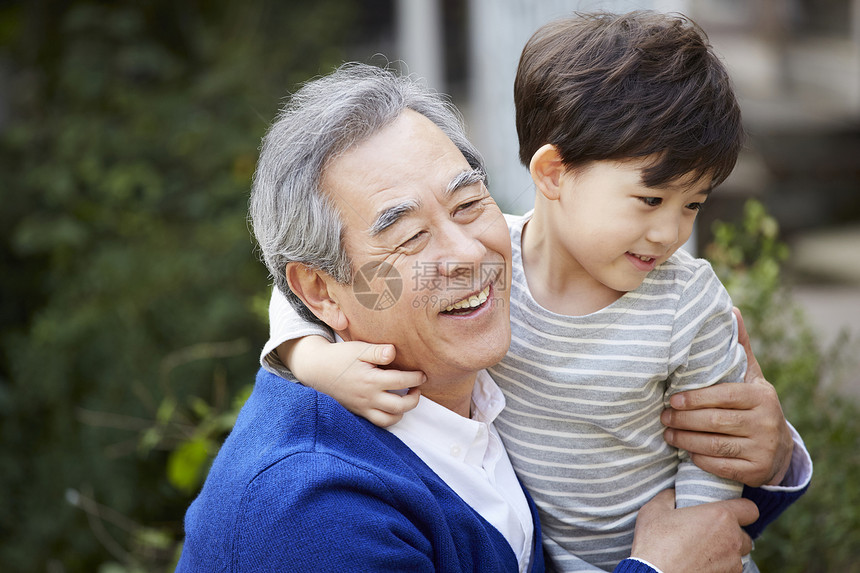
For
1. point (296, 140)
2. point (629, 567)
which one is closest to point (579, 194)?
point (296, 140)

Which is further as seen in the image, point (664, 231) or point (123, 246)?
point (123, 246)

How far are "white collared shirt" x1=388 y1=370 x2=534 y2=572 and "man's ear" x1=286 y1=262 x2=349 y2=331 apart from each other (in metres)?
0.24

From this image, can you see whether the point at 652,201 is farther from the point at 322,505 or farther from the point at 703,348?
the point at 322,505

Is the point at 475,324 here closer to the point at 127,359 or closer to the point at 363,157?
the point at 363,157

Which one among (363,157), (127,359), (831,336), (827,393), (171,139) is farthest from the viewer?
(171,139)

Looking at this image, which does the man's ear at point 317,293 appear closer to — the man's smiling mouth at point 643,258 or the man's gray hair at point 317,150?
the man's gray hair at point 317,150

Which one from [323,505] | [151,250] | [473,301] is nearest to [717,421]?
[473,301]

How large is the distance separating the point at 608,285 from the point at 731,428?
1.33 ft

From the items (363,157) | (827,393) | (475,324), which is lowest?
(827,393)

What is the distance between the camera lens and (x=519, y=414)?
183cm

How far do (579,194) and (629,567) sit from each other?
762 millimetres

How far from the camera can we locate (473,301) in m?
1.60

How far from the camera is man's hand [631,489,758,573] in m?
1.68

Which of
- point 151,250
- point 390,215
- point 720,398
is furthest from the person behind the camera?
point 151,250
